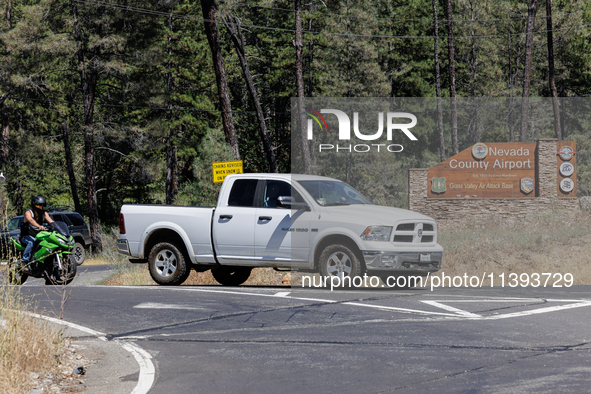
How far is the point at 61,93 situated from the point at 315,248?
118ft

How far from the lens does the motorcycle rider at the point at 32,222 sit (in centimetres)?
1453

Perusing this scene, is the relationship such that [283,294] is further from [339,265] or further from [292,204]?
[292,204]

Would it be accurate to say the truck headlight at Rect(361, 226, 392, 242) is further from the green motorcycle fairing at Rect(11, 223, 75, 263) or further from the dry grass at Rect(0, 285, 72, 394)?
the green motorcycle fairing at Rect(11, 223, 75, 263)

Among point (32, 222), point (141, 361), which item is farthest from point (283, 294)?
point (32, 222)

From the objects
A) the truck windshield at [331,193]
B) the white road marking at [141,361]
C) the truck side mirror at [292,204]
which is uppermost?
the truck windshield at [331,193]

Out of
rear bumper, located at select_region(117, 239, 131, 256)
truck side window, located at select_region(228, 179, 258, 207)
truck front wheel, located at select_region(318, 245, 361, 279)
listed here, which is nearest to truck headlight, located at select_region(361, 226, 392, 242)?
truck front wheel, located at select_region(318, 245, 361, 279)

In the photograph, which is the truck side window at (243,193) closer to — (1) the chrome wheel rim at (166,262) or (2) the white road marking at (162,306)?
(1) the chrome wheel rim at (166,262)

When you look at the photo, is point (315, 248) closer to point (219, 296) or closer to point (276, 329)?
point (219, 296)

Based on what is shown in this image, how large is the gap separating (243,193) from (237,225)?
0.70m

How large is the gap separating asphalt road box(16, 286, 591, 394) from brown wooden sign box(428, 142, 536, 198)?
13878 millimetres

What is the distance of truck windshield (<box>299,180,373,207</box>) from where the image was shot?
13.5 metres

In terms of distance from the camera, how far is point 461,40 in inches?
2312

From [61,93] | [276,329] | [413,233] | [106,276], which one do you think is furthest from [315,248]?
[61,93]

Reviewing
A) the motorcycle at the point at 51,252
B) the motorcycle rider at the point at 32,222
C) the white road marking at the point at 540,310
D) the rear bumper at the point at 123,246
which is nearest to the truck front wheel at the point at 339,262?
the white road marking at the point at 540,310
